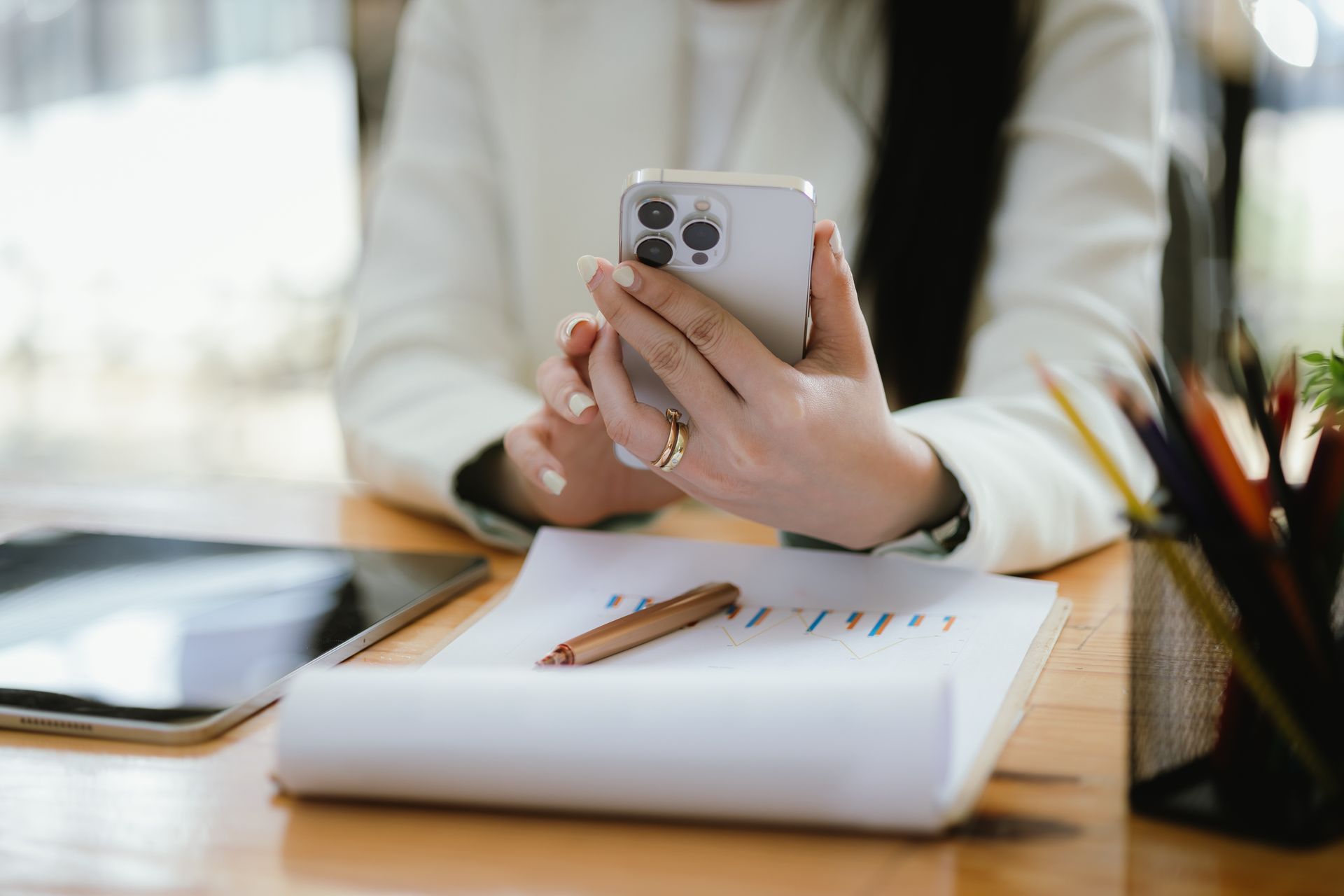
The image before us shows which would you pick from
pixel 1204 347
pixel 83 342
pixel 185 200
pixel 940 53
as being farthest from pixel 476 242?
pixel 83 342

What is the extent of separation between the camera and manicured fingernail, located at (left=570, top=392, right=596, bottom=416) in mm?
565

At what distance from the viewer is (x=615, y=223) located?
1022 mm

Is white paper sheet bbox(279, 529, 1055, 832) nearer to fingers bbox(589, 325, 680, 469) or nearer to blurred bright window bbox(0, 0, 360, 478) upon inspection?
fingers bbox(589, 325, 680, 469)

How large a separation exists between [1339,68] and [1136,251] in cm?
285

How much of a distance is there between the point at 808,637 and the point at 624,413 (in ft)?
0.44

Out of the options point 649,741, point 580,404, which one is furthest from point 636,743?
point 580,404

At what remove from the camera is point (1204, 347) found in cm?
111

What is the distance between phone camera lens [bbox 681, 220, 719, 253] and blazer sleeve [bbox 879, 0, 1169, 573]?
0.64 ft

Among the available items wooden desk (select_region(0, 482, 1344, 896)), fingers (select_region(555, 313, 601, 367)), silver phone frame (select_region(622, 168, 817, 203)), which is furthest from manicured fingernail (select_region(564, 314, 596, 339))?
wooden desk (select_region(0, 482, 1344, 896))

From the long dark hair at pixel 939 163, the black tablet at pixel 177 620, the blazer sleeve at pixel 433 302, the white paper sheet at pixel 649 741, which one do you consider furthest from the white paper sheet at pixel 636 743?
the long dark hair at pixel 939 163

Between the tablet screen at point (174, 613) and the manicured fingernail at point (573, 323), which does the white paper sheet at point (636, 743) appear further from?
the manicured fingernail at point (573, 323)

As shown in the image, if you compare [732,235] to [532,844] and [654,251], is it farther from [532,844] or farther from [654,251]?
[532,844]

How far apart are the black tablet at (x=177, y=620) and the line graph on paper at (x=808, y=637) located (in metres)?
0.13

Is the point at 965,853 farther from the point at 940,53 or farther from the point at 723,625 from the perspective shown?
the point at 940,53
